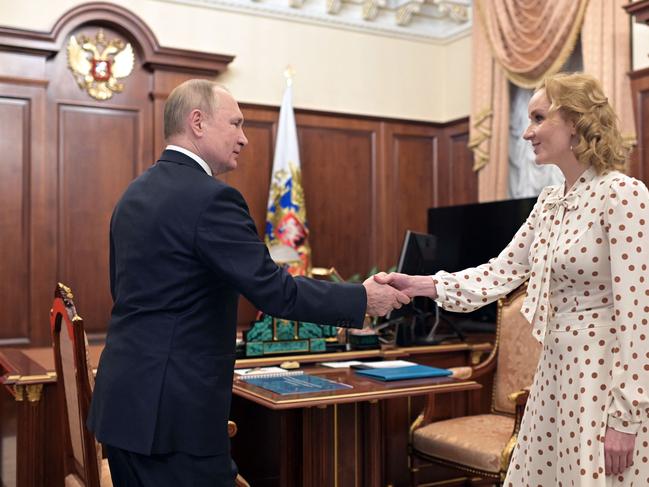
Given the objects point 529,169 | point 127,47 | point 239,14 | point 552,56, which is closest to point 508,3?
point 552,56

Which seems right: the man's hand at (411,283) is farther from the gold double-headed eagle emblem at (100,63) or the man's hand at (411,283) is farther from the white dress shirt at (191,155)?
the gold double-headed eagle emblem at (100,63)

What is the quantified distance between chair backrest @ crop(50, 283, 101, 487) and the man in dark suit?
16.2 inches

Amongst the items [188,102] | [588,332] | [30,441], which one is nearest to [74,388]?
[188,102]

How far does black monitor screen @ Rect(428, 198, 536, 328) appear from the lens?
20.1ft

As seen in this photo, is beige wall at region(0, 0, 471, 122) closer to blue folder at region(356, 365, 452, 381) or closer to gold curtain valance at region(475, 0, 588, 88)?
gold curtain valance at region(475, 0, 588, 88)

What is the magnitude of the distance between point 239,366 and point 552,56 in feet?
12.0

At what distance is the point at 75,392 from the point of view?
9.07 ft

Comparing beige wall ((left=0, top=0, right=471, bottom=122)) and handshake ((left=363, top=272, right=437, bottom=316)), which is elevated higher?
beige wall ((left=0, top=0, right=471, bottom=122))

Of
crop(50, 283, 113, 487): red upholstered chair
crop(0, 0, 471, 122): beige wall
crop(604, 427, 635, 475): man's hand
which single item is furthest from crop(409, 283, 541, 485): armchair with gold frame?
crop(0, 0, 471, 122): beige wall

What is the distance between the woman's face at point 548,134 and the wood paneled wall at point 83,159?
182 inches

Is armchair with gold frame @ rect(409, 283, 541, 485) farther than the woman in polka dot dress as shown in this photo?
Yes

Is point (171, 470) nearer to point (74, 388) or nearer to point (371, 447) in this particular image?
point (74, 388)

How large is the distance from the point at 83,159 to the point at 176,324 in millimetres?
4588

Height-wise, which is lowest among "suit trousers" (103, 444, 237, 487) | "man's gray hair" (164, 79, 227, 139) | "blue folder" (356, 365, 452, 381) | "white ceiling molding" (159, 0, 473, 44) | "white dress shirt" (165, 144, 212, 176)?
"suit trousers" (103, 444, 237, 487)
